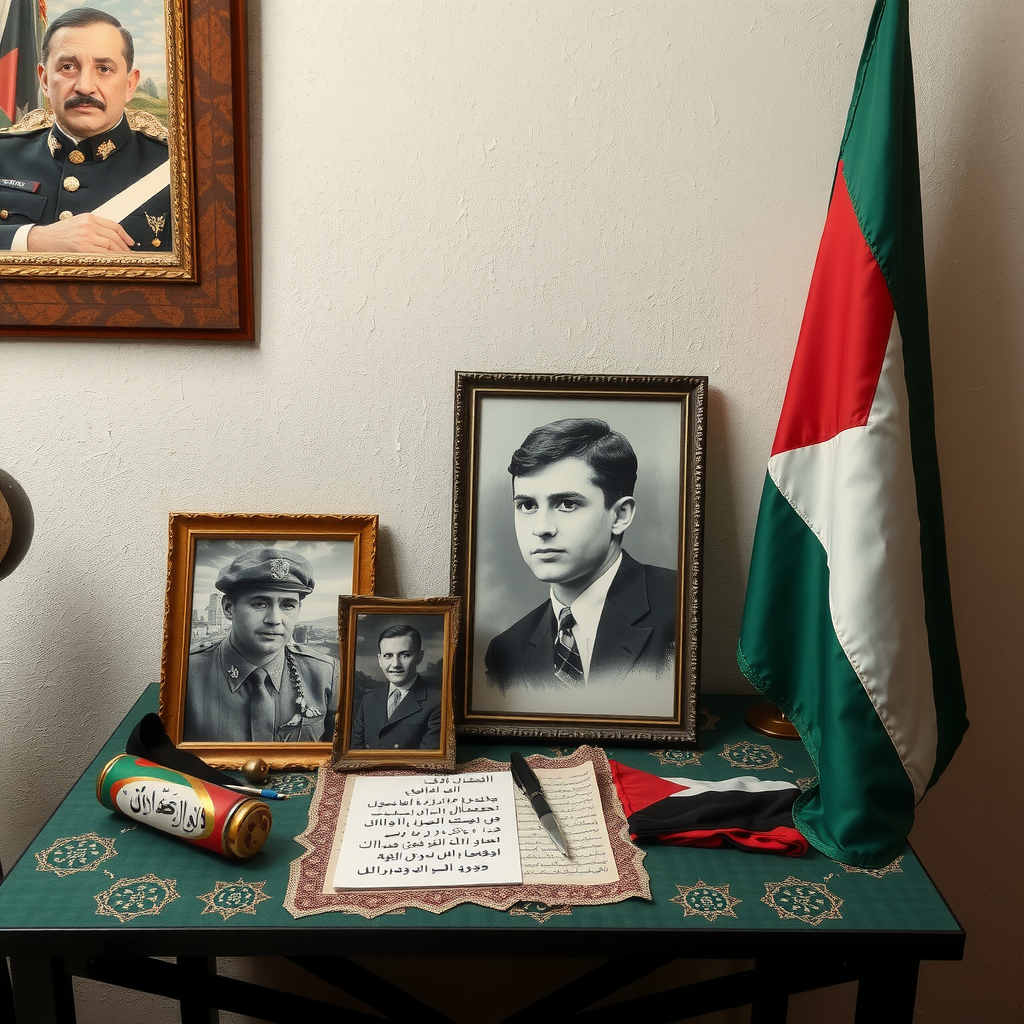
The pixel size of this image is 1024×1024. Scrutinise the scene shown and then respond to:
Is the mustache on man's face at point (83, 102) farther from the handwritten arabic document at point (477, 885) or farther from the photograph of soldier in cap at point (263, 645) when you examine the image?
the handwritten arabic document at point (477, 885)

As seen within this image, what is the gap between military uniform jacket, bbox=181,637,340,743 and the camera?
1.18 meters

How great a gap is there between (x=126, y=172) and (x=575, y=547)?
0.85 meters

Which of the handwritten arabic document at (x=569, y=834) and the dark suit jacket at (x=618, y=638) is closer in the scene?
the handwritten arabic document at (x=569, y=834)

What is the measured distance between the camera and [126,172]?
3.92 feet

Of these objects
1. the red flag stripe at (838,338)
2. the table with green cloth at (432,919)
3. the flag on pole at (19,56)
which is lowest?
the table with green cloth at (432,919)

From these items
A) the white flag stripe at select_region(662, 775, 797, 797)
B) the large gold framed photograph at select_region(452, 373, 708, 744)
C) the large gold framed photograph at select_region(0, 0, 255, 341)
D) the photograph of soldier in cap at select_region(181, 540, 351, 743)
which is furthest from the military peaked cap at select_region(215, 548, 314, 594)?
the white flag stripe at select_region(662, 775, 797, 797)

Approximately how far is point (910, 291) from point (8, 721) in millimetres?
1504

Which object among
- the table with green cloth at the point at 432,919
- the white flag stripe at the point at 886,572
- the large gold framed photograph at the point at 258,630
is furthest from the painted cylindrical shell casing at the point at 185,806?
the white flag stripe at the point at 886,572

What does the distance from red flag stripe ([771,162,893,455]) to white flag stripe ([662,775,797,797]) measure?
440 millimetres

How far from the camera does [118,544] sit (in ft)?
4.25

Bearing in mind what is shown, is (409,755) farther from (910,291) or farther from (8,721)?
(910,291)

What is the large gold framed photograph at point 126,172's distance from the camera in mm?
1160

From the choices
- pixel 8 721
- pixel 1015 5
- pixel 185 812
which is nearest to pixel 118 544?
pixel 8 721

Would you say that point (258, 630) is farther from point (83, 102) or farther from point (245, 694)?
point (83, 102)
